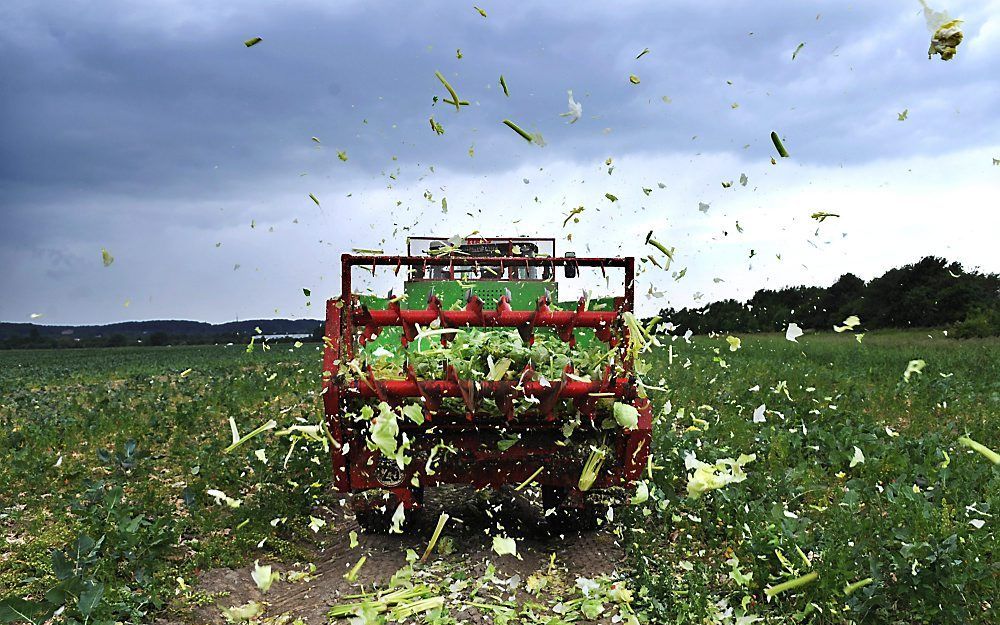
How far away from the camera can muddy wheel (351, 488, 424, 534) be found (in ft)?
21.0

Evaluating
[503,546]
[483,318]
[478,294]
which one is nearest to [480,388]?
[483,318]

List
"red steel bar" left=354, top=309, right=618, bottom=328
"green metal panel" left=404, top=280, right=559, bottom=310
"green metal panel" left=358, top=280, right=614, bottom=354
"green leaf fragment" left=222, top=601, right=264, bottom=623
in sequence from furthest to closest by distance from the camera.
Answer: "green metal panel" left=404, top=280, right=559, bottom=310, "green metal panel" left=358, top=280, right=614, bottom=354, "red steel bar" left=354, top=309, right=618, bottom=328, "green leaf fragment" left=222, top=601, right=264, bottom=623

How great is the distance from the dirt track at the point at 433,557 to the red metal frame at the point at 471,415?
560 mm

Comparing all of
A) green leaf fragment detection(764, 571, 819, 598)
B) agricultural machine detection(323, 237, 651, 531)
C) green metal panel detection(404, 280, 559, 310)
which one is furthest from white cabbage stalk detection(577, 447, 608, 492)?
green metal panel detection(404, 280, 559, 310)

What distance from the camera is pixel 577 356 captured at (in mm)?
6352

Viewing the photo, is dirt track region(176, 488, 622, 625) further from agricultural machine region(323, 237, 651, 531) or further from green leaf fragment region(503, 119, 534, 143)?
green leaf fragment region(503, 119, 534, 143)

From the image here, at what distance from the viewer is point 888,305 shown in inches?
1702

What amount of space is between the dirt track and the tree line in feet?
77.8

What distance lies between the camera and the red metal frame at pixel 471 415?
542 centimetres

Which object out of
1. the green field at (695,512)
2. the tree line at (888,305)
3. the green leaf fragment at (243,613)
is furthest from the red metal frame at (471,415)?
the tree line at (888,305)

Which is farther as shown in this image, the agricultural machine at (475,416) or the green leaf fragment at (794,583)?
the agricultural machine at (475,416)

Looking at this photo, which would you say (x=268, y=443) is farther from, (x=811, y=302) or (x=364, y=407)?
(x=811, y=302)

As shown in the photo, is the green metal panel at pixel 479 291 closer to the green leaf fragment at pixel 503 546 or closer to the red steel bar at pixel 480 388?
the red steel bar at pixel 480 388

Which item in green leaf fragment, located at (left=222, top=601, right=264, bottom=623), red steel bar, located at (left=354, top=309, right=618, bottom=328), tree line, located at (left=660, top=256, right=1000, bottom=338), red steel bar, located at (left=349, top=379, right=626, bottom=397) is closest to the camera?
green leaf fragment, located at (left=222, top=601, right=264, bottom=623)
